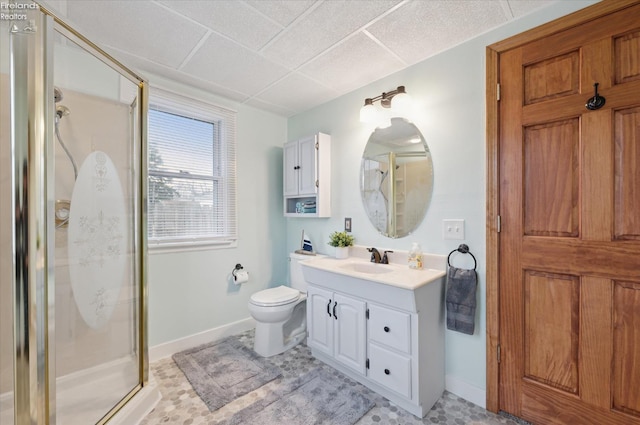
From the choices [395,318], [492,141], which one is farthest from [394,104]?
[395,318]

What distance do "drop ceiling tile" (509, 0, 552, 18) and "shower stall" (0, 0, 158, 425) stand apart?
2.25 meters

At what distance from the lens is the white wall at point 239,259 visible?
7.43 ft

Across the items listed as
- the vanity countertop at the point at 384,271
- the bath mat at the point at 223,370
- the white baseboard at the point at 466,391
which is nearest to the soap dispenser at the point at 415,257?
the vanity countertop at the point at 384,271

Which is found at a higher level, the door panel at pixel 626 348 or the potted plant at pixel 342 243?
the potted plant at pixel 342 243

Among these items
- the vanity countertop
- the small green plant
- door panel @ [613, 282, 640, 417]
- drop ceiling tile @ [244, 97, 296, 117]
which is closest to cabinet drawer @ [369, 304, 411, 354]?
the vanity countertop

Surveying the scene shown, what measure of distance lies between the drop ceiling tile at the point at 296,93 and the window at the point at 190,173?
489 mm

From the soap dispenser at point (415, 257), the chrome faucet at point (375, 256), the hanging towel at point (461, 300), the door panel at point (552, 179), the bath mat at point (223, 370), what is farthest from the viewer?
the chrome faucet at point (375, 256)

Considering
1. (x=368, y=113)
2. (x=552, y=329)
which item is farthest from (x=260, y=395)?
(x=368, y=113)

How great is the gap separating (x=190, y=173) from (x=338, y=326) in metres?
1.87

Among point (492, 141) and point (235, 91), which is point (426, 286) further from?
point (235, 91)

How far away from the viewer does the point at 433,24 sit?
1.58m

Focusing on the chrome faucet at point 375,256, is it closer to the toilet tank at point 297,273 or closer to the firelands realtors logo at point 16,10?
the toilet tank at point 297,273

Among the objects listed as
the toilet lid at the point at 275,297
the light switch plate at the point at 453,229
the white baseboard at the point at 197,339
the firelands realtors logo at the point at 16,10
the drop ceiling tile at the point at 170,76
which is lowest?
the white baseboard at the point at 197,339

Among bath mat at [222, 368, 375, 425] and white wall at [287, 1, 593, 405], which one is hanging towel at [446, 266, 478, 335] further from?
bath mat at [222, 368, 375, 425]
